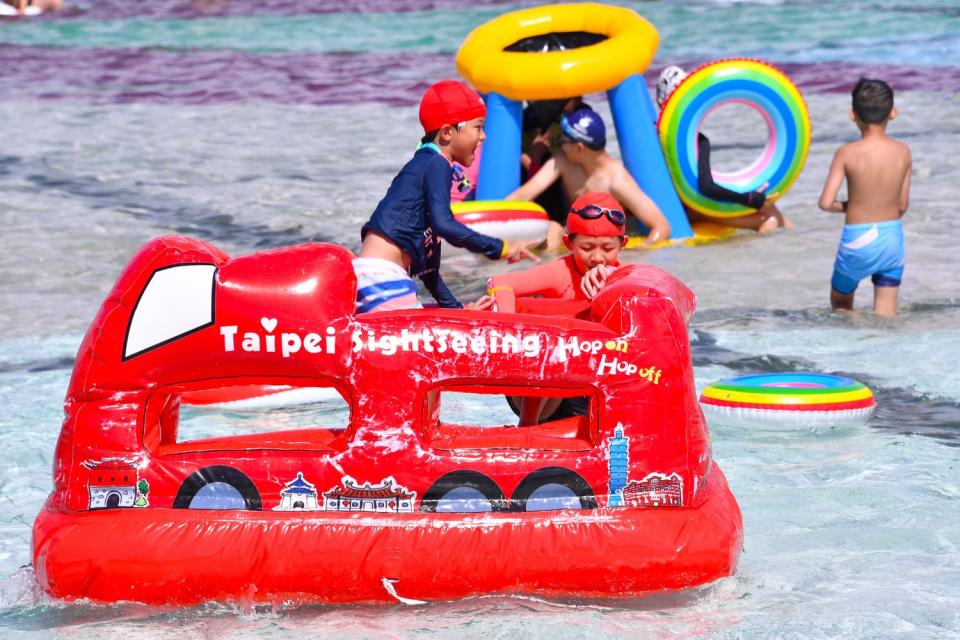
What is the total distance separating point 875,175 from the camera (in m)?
6.70

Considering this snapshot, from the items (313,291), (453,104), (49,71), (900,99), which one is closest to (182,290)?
(313,291)

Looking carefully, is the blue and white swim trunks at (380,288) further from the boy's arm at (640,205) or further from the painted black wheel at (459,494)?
the boy's arm at (640,205)

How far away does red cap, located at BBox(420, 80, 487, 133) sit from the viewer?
16.3 ft

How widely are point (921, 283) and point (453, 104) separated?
3.99 m

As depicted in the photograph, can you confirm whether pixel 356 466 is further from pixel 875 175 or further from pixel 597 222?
pixel 875 175

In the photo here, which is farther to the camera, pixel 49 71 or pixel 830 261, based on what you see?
pixel 49 71

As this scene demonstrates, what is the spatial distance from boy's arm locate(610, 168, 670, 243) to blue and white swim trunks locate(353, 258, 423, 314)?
14.2 ft

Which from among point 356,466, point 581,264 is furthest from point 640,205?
point 356,466

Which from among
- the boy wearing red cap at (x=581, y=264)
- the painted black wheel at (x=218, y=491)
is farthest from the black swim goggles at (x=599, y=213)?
the painted black wheel at (x=218, y=491)

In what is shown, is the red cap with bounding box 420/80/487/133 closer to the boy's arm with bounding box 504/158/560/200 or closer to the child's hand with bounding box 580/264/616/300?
the child's hand with bounding box 580/264/616/300

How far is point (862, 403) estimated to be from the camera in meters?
5.30

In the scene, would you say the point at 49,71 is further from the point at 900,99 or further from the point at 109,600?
the point at 109,600

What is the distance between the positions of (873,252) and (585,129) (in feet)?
7.19

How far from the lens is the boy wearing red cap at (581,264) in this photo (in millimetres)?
4375
